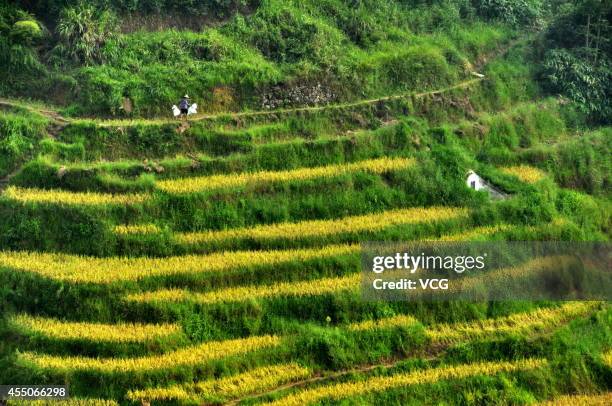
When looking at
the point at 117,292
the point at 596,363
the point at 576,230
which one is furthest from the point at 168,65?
the point at 596,363

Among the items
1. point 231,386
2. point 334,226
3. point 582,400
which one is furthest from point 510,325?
point 231,386

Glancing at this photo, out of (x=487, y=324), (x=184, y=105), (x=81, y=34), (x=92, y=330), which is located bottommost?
→ (x=92, y=330)

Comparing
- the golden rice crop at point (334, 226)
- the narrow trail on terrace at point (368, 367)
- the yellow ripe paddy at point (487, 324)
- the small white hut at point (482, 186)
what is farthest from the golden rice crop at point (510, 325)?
the small white hut at point (482, 186)

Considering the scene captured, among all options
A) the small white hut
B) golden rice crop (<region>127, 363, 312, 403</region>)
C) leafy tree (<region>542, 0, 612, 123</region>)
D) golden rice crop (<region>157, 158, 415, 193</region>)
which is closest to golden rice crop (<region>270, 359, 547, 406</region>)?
golden rice crop (<region>127, 363, 312, 403</region>)

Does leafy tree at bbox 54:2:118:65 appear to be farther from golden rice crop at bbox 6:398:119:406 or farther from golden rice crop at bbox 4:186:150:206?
golden rice crop at bbox 6:398:119:406

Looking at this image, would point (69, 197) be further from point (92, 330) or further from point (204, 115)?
point (204, 115)

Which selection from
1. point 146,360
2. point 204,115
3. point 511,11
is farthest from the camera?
point 511,11

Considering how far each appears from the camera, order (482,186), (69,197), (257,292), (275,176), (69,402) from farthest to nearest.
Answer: (482,186) < (275,176) < (69,197) < (257,292) < (69,402)
